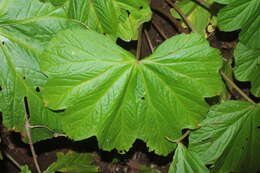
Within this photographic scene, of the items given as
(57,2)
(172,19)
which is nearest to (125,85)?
(57,2)

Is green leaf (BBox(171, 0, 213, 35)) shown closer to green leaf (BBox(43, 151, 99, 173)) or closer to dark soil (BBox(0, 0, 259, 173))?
dark soil (BBox(0, 0, 259, 173))

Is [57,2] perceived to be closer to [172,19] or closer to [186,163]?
[172,19]

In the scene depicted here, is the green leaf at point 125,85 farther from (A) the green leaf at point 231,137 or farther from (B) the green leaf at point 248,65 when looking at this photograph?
(B) the green leaf at point 248,65

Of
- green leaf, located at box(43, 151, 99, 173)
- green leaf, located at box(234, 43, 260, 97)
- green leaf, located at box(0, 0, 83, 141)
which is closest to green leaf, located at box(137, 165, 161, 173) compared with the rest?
green leaf, located at box(43, 151, 99, 173)

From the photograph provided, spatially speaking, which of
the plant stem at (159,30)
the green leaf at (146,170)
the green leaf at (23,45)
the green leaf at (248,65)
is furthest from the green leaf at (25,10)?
the green leaf at (146,170)

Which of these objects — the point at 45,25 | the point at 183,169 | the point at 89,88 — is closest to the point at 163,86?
the point at 89,88

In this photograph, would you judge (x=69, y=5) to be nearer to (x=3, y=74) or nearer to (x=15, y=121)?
(x=3, y=74)
